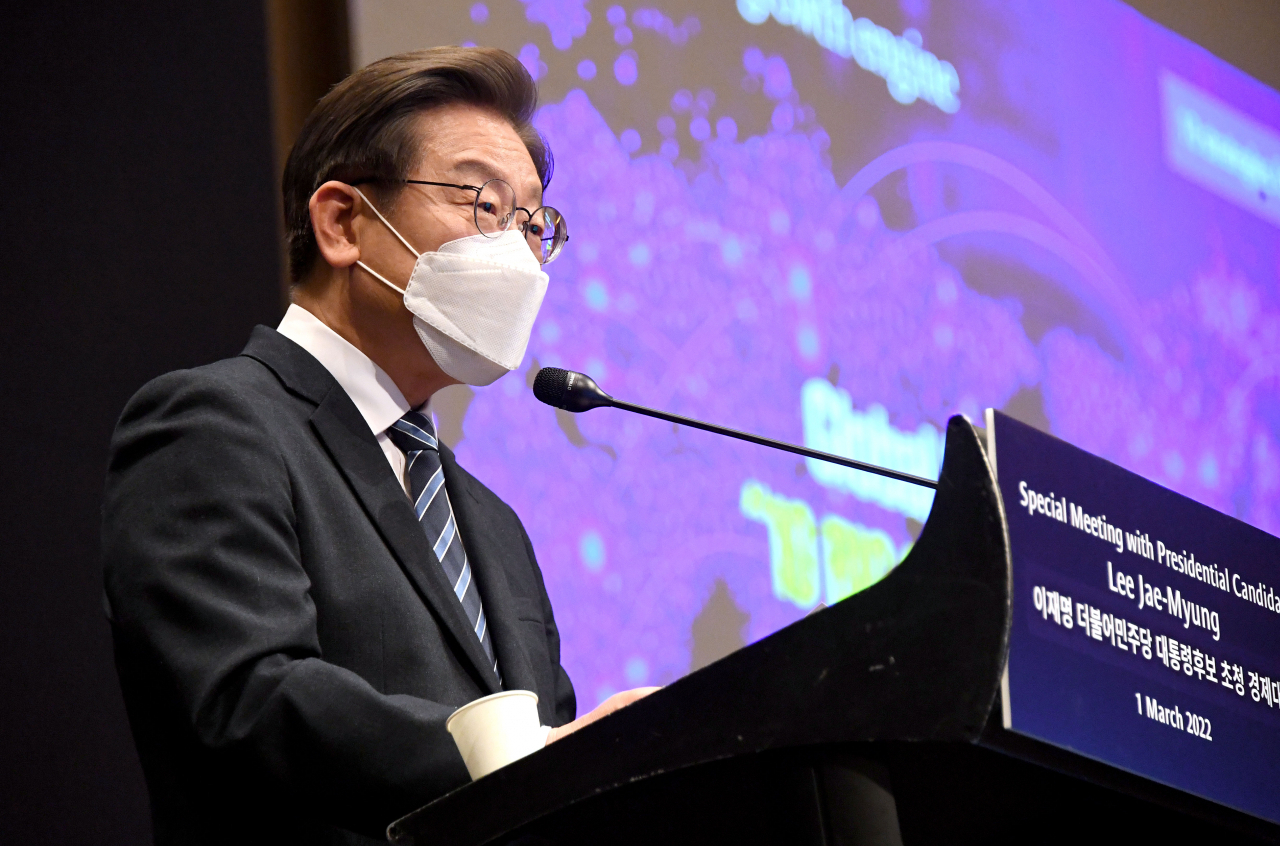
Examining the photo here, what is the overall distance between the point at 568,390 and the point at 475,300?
0.68 ft

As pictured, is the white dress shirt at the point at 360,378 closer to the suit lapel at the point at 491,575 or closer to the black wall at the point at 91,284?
the suit lapel at the point at 491,575

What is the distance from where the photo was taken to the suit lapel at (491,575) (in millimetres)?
1759

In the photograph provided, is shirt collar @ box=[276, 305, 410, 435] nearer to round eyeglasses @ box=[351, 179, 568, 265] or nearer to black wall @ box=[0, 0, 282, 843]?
round eyeglasses @ box=[351, 179, 568, 265]

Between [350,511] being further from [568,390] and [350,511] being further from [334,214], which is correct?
[334,214]

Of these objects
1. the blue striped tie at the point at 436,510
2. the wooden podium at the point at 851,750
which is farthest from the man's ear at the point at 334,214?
the wooden podium at the point at 851,750

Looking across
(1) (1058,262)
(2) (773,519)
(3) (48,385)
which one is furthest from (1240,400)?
(3) (48,385)

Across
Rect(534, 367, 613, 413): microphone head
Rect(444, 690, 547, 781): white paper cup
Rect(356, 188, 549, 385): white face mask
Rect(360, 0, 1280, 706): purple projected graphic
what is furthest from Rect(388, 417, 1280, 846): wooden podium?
Rect(360, 0, 1280, 706): purple projected graphic

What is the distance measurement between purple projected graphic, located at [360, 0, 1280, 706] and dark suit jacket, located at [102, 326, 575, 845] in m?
0.67

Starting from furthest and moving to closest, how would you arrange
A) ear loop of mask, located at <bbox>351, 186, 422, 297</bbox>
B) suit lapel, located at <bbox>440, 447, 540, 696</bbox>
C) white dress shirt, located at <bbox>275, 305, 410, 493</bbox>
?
ear loop of mask, located at <bbox>351, 186, 422, 297</bbox> → white dress shirt, located at <bbox>275, 305, 410, 493</bbox> → suit lapel, located at <bbox>440, 447, 540, 696</bbox>

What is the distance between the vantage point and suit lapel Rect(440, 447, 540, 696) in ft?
5.77

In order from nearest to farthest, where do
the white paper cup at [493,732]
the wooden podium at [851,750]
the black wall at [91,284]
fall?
the wooden podium at [851,750] → the white paper cup at [493,732] → the black wall at [91,284]

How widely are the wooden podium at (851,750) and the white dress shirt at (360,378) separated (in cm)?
88

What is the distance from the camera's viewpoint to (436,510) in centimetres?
184

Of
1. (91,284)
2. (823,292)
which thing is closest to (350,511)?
(91,284)
